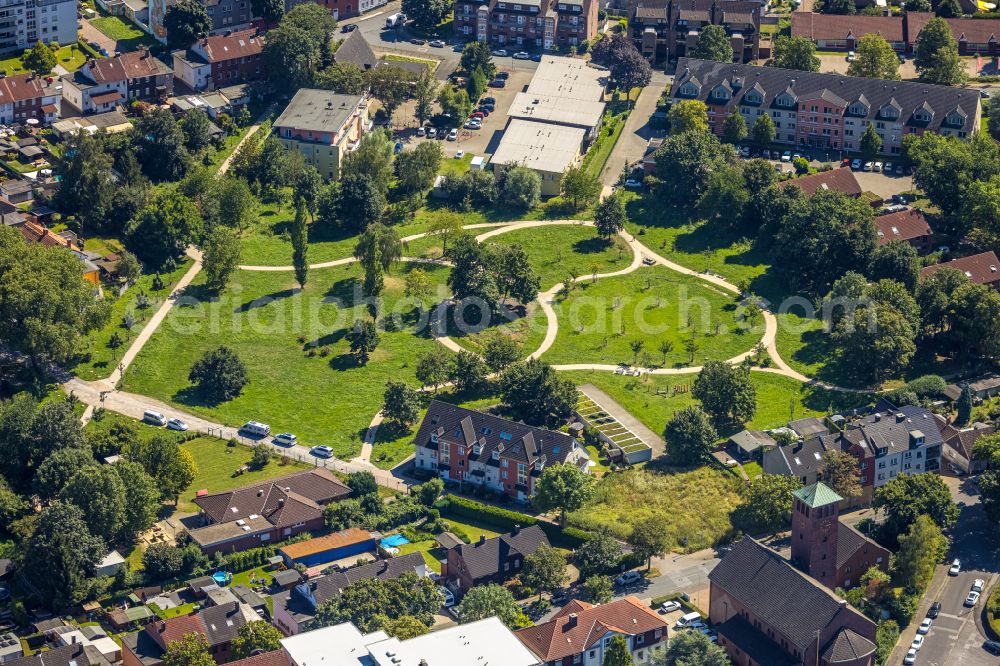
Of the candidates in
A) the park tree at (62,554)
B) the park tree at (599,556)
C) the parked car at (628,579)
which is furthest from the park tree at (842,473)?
the park tree at (62,554)

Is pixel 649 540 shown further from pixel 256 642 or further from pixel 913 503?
pixel 256 642

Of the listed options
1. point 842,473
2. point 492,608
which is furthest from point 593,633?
point 842,473

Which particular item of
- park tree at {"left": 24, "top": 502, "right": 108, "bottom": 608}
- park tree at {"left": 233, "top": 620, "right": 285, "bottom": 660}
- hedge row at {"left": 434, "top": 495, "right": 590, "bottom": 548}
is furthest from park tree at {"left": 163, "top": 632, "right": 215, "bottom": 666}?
hedge row at {"left": 434, "top": 495, "right": 590, "bottom": 548}

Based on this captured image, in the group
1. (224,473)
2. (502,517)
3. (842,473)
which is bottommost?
(502,517)

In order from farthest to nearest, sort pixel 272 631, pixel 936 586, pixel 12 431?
pixel 12 431 → pixel 936 586 → pixel 272 631

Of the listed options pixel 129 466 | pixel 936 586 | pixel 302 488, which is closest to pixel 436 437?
pixel 302 488

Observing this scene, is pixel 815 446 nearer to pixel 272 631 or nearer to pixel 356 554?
pixel 356 554
